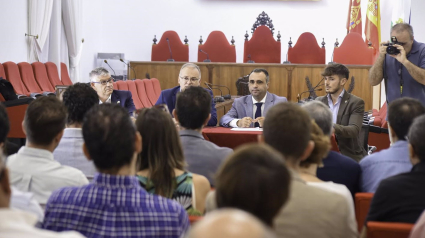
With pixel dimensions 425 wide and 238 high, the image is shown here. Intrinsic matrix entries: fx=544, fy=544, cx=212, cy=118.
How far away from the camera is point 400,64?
14.6 ft

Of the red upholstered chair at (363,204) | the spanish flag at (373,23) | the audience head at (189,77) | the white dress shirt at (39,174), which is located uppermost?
the spanish flag at (373,23)

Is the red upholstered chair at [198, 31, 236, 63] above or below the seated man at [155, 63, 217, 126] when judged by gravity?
above

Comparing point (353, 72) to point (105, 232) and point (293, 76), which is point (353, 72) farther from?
point (105, 232)

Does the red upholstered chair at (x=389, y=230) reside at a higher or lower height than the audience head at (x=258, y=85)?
lower

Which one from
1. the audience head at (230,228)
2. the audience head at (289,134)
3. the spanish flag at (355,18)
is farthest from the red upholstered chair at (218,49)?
the audience head at (230,228)

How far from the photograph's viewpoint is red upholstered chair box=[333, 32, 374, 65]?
10797 millimetres

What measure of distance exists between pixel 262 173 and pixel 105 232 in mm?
617

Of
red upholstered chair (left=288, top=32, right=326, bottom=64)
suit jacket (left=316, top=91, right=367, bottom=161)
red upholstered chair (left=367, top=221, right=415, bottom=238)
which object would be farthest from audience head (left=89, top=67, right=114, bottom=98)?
red upholstered chair (left=288, top=32, right=326, bottom=64)

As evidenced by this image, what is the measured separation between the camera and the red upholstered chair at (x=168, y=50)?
36.8 ft

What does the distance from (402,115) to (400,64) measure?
7.53 feet

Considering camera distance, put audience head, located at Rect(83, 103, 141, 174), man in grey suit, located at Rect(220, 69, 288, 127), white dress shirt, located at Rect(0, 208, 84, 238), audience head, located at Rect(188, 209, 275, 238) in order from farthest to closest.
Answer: man in grey suit, located at Rect(220, 69, 288, 127) → audience head, located at Rect(83, 103, 141, 174) → white dress shirt, located at Rect(0, 208, 84, 238) → audience head, located at Rect(188, 209, 275, 238)

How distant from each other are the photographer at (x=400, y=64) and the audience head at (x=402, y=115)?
2.08 m

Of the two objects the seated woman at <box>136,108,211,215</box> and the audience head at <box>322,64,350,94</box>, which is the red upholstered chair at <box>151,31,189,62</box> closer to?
the audience head at <box>322,64,350,94</box>

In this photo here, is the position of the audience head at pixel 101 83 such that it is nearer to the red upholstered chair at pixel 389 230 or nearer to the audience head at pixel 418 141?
the audience head at pixel 418 141
